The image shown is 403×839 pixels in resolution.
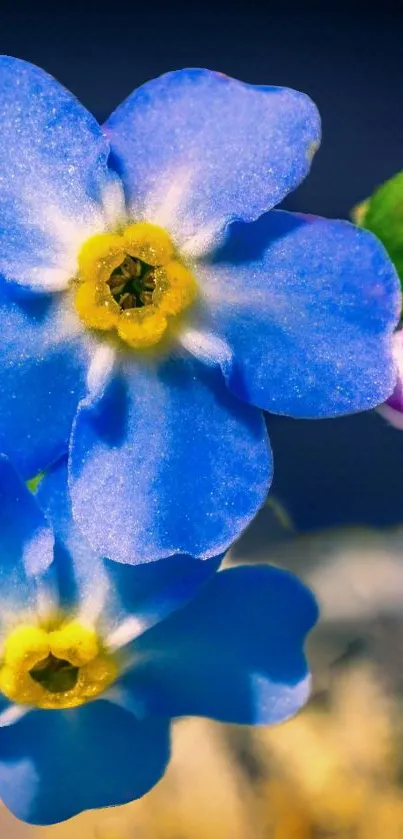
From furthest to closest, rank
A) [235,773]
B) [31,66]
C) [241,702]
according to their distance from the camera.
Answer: [235,773]
[241,702]
[31,66]

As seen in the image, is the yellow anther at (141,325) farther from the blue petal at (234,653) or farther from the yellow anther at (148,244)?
the blue petal at (234,653)

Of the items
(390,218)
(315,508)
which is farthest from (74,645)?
(315,508)

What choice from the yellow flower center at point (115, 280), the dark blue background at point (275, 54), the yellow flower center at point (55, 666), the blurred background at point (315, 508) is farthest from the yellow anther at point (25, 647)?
the dark blue background at point (275, 54)

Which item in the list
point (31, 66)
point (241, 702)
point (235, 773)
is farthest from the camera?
point (235, 773)

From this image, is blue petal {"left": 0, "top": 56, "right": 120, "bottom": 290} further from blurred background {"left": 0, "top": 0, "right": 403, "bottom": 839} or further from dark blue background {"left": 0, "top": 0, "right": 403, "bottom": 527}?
dark blue background {"left": 0, "top": 0, "right": 403, "bottom": 527}

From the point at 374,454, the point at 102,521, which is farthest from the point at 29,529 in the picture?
the point at 374,454

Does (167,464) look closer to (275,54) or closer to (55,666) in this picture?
(55,666)

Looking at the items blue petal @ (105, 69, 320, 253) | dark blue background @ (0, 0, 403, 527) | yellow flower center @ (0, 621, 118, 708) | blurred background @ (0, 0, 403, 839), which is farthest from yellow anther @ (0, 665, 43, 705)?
dark blue background @ (0, 0, 403, 527)

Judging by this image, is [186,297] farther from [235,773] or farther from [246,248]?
[235,773]
